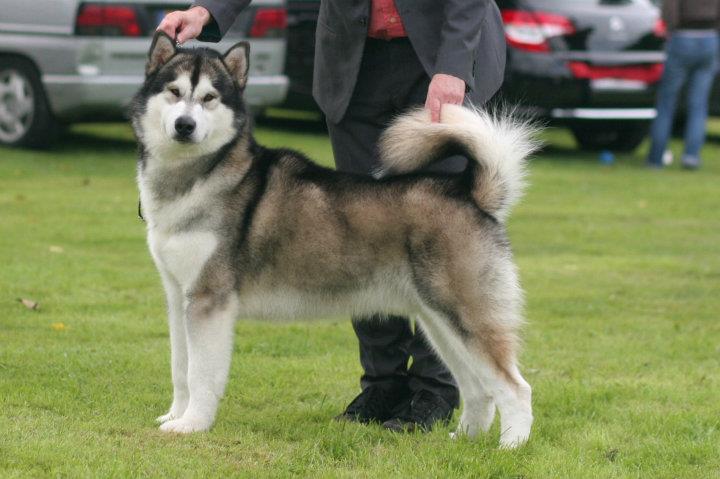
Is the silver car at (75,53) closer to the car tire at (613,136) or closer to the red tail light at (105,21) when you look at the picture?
the red tail light at (105,21)

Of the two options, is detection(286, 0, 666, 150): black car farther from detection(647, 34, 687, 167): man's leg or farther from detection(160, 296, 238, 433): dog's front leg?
detection(160, 296, 238, 433): dog's front leg

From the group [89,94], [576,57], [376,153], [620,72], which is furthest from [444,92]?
[620,72]

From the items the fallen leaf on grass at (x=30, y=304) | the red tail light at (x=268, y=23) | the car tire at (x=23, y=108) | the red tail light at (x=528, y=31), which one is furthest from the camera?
the red tail light at (x=528, y=31)

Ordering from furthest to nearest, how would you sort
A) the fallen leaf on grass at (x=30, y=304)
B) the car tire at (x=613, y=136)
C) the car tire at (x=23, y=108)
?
the car tire at (x=613, y=136) < the car tire at (x=23, y=108) < the fallen leaf on grass at (x=30, y=304)

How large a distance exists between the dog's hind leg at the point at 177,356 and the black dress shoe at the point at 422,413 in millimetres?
790

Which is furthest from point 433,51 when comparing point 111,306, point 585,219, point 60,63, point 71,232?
point 60,63

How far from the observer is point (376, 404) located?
5.31 metres

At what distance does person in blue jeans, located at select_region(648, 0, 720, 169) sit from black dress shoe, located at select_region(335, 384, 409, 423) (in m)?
8.89

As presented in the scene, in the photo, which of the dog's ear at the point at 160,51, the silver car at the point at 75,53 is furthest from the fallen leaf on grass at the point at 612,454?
the silver car at the point at 75,53

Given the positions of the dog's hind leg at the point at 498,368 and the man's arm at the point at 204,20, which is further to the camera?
the man's arm at the point at 204,20

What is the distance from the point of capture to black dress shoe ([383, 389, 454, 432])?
5.11 m

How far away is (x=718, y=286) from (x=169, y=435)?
452 centimetres

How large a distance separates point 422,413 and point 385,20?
5.01ft

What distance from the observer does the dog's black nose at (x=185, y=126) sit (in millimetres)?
4609
